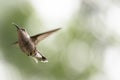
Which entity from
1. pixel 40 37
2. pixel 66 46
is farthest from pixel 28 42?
pixel 66 46

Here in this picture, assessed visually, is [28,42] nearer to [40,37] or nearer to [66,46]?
[40,37]

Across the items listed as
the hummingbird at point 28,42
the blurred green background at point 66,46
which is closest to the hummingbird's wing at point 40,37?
the hummingbird at point 28,42

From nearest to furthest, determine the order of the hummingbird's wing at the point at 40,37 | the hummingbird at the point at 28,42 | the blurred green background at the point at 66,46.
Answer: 1. the hummingbird at the point at 28,42
2. the hummingbird's wing at the point at 40,37
3. the blurred green background at the point at 66,46

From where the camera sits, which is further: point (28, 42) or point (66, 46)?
point (66, 46)

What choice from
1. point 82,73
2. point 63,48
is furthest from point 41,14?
point 82,73

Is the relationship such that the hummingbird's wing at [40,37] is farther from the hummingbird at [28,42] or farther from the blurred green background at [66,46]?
the blurred green background at [66,46]

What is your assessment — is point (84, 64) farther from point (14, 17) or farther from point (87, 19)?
point (14, 17)

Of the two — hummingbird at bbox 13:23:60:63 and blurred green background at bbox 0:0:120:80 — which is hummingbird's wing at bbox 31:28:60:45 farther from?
blurred green background at bbox 0:0:120:80

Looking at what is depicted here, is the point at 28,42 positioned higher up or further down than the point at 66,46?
higher up

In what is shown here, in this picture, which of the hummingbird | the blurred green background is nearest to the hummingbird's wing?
the hummingbird

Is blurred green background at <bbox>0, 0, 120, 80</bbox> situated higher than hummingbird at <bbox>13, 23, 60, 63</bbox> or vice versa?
hummingbird at <bbox>13, 23, 60, 63</bbox>

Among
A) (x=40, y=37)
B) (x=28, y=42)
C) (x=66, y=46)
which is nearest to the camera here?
(x=28, y=42)

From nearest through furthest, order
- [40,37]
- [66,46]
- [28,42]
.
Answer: [28,42] → [40,37] → [66,46]
